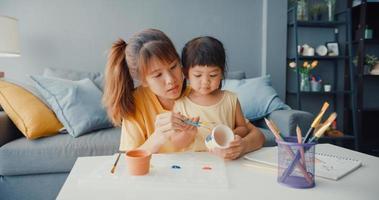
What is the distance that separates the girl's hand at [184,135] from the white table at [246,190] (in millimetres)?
173

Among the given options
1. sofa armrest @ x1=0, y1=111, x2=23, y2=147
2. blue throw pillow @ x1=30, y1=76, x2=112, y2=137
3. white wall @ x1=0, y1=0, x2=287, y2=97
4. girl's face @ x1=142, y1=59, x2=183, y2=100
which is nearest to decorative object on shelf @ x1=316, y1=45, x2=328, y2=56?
white wall @ x1=0, y1=0, x2=287, y2=97

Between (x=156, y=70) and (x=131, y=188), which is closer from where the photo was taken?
(x=131, y=188)

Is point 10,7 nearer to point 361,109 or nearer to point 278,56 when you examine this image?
point 278,56

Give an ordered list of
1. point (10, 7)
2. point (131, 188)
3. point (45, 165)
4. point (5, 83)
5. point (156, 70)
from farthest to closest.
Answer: point (10, 7) → point (5, 83) → point (45, 165) → point (156, 70) → point (131, 188)

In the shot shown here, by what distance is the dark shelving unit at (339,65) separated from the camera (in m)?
2.93

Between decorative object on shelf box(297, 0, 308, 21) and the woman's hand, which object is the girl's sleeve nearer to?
the woman's hand

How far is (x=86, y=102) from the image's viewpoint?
195cm

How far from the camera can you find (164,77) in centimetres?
92

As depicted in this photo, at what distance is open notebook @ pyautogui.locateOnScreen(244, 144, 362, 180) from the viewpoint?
0.70 metres

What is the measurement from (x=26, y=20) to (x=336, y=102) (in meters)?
3.27

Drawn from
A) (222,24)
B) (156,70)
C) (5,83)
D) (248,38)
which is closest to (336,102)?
(248,38)

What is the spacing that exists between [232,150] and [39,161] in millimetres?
1299

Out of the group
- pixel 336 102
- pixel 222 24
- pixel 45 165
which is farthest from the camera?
pixel 336 102

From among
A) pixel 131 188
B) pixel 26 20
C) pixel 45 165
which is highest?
pixel 26 20
